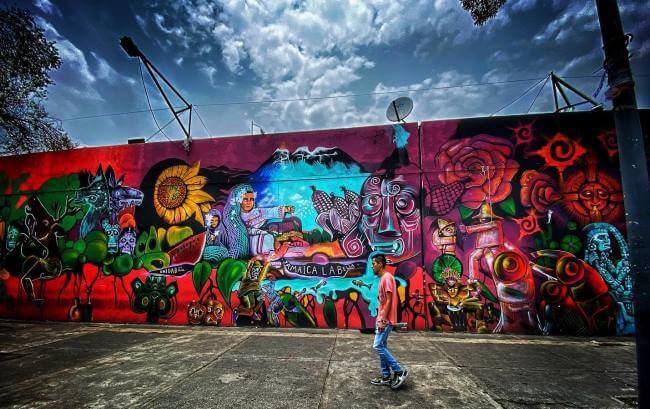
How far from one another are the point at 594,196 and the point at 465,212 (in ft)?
9.86

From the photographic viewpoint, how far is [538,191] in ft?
22.9

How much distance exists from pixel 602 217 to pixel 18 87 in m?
17.0

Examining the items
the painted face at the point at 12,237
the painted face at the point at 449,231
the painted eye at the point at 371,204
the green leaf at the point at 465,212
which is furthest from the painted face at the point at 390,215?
the painted face at the point at 12,237

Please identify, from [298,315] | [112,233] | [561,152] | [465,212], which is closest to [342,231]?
[298,315]

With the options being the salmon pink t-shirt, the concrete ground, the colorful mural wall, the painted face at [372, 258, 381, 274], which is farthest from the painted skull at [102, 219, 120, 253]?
the salmon pink t-shirt

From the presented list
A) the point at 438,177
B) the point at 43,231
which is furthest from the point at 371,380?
the point at 43,231

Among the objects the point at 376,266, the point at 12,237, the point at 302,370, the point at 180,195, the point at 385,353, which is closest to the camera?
the point at 385,353

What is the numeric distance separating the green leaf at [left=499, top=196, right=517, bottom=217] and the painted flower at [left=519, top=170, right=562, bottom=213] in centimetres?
24

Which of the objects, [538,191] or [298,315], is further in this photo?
[298,315]

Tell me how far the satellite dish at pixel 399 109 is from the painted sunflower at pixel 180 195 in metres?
5.48

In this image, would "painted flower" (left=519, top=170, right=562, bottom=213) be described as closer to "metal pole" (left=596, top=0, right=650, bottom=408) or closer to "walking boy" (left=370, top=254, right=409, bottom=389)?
"metal pole" (left=596, top=0, right=650, bottom=408)

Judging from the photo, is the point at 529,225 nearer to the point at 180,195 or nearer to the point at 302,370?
the point at 302,370

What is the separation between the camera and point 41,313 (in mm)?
8320

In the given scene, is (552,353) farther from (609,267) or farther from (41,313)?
(41,313)
